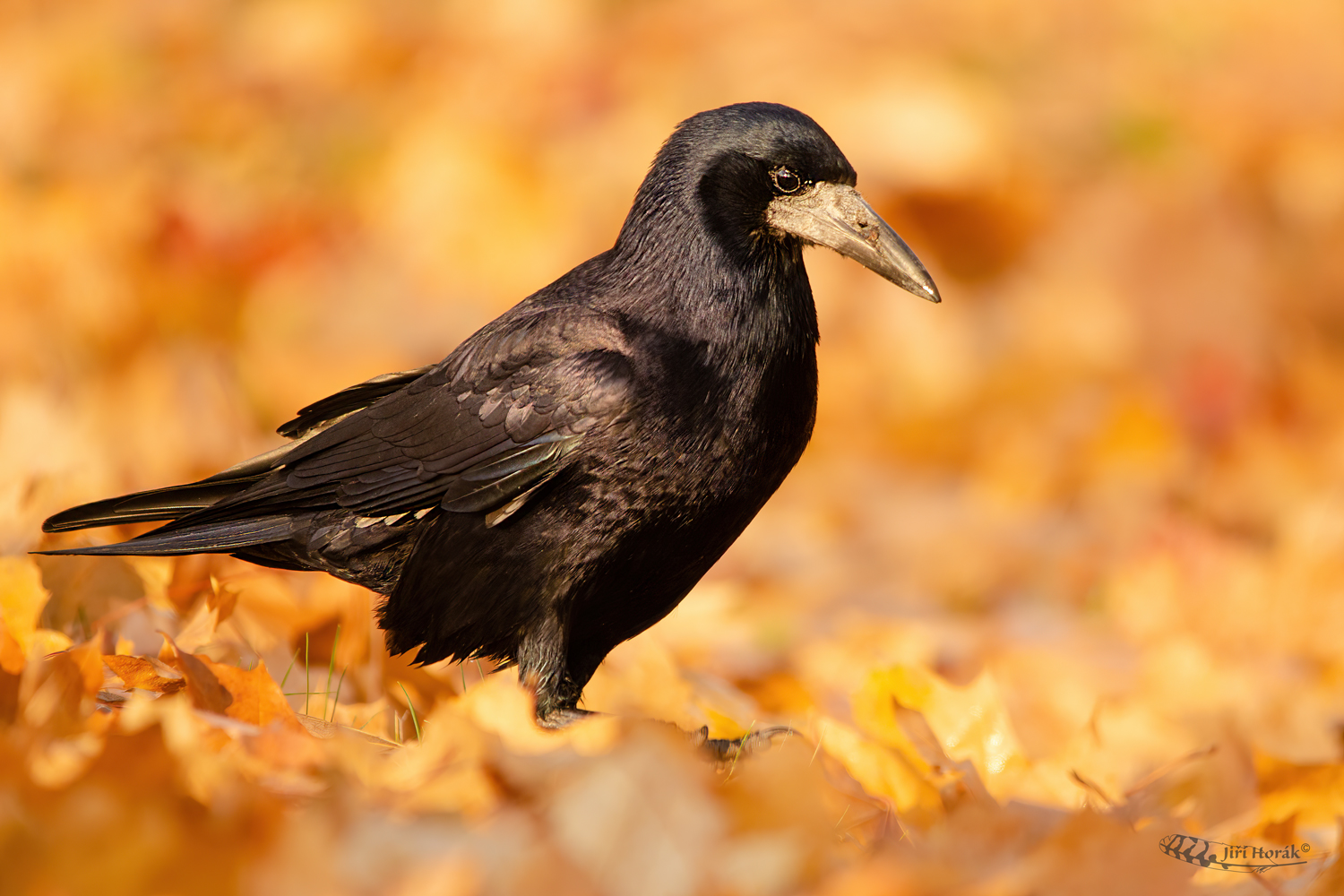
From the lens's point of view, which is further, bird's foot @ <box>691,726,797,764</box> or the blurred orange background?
bird's foot @ <box>691,726,797,764</box>

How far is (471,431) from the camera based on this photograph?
289 centimetres

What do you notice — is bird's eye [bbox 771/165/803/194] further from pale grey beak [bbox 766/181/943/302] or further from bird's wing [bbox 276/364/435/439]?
bird's wing [bbox 276/364/435/439]

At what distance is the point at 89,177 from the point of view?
7254mm

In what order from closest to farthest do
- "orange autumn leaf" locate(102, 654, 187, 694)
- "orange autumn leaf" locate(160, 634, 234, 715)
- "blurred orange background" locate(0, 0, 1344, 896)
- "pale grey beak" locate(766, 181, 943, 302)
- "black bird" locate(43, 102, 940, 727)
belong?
1. "blurred orange background" locate(0, 0, 1344, 896)
2. "orange autumn leaf" locate(160, 634, 234, 715)
3. "orange autumn leaf" locate(102, 654, 187, 694)
4. "black bird" locate(43, 102, 940, 727)
5. "pale grey beak" locate(766, 181, 943, 302)

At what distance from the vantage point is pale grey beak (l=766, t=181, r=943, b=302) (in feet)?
9.82

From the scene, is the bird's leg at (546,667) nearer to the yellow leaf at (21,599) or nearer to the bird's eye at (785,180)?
the yellow leaf at (21,599)

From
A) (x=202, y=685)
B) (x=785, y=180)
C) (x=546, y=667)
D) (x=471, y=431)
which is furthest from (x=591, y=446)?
(x=202, y=685)

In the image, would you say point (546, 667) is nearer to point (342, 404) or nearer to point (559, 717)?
point (559, 717)

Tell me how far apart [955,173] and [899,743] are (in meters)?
5.54

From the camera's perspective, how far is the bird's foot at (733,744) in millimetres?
2545

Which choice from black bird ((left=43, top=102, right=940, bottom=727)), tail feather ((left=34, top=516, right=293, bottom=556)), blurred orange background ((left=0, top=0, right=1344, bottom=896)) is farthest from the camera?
tail feather ((left=34, top=516, right=293, bottom=556))

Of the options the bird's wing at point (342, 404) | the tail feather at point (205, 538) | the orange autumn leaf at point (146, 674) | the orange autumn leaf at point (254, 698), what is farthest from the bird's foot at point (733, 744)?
the bird's wing at point (342, 404)

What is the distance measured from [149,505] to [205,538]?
7.9 inches

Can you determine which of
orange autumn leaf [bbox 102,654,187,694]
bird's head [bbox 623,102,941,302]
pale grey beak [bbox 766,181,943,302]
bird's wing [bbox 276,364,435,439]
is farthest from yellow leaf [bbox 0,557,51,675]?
pale grey beak [bbox 766,181,943,302]
